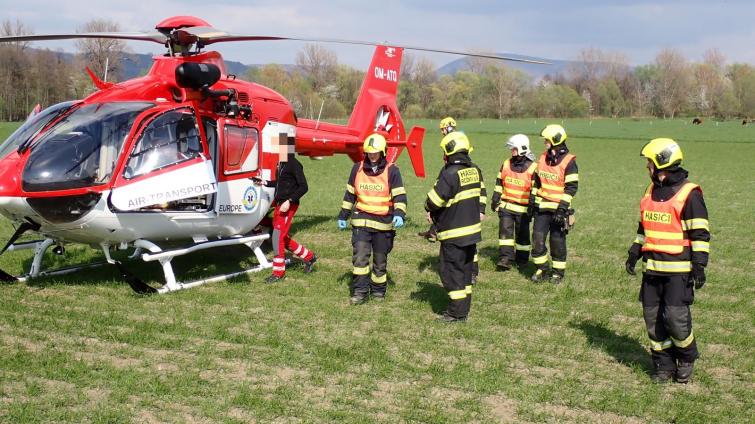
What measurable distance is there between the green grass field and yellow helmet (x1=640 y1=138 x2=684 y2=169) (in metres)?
1.84

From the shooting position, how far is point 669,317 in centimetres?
569

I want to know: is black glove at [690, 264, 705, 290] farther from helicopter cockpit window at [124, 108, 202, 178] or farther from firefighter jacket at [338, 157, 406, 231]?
helicopter cockpit window at [124, 108, 202, 178]

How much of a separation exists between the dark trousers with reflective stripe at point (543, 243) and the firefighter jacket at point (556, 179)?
0.17 m

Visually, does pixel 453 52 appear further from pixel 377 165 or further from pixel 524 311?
pixel 524 311

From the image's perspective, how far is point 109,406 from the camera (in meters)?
4.93

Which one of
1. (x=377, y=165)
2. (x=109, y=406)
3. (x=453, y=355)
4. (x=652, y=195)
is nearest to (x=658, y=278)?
(x=652, y=195)

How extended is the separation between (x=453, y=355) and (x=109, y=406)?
9.69ft

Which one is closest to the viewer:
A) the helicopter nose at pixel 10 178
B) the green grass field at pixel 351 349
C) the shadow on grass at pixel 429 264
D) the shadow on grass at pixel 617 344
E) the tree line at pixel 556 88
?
the green grass field at pixel 351 349

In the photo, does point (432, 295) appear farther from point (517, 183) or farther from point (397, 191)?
point (517, 183)

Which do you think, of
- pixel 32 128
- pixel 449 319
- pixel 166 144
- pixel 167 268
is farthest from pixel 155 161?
pixel 449 319

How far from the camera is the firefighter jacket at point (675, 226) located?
5.57m

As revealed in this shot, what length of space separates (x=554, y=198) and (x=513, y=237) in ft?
3.92

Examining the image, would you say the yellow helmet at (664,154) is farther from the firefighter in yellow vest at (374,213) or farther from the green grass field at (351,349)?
the firefighter in yellow vest at (374,213)

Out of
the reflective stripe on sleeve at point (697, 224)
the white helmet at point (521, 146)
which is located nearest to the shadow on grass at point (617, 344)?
the reflective stripe on sleeve at point (697, 224)
